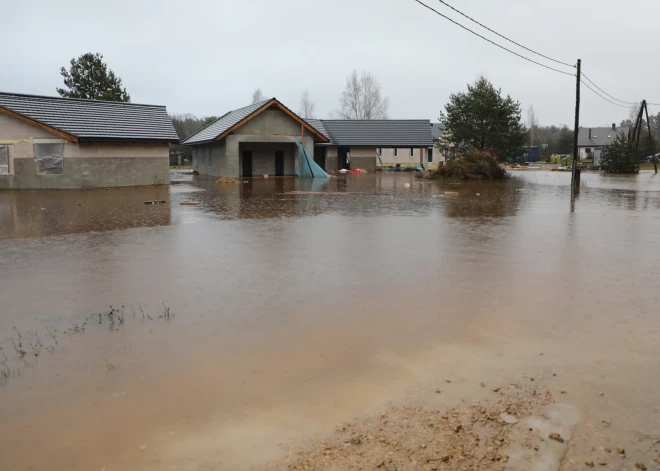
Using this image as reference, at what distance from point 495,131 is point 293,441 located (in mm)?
41537

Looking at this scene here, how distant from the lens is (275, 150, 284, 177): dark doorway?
4109 cm

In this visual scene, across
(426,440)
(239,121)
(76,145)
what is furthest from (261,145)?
(426,440)

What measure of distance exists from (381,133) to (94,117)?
2832 cm

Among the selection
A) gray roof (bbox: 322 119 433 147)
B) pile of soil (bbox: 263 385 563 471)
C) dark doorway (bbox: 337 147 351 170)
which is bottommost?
pile of soil (bbox: 263 385 563 471)

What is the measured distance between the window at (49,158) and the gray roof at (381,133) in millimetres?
27233

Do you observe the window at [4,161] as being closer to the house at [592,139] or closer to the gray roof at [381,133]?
the gray roof at [381,133]

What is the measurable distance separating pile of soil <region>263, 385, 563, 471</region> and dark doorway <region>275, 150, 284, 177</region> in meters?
37.7

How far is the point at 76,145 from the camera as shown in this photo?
90.0ft

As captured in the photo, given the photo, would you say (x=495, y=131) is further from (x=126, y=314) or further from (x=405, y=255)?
(x=126, y=314)

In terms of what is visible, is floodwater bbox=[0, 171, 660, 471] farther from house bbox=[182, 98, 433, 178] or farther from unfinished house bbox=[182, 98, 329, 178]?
house bbox=[182, 98, 433, 178]

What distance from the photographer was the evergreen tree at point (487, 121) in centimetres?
4178

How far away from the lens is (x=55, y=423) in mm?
4254

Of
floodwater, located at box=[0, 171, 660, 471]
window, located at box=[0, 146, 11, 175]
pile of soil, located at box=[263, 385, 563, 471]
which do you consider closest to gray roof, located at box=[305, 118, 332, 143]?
window, located at box=[0, 146, 11, 175]

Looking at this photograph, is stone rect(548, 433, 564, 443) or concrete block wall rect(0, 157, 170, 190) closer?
stone rect(548, 433, 564, 443)
